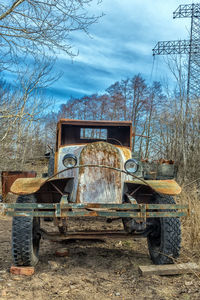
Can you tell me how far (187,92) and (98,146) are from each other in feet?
18.2

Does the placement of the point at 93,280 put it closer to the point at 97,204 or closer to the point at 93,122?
the point at 97,204

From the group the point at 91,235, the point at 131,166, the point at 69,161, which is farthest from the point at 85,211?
the point at 131,166

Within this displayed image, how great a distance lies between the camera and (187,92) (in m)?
8.09

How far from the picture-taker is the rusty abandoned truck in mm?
2814

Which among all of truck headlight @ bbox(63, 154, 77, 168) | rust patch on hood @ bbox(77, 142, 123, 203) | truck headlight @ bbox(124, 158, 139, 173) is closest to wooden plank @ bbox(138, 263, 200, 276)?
rust patch on hood @ bbox(77, 142, 123, 203)

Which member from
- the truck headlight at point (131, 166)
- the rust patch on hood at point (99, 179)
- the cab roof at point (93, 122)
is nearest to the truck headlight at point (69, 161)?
the rust patch on hood at point (99, 179)

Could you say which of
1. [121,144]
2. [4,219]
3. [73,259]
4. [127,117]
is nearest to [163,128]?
[121,144]

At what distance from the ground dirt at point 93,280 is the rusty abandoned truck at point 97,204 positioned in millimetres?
256

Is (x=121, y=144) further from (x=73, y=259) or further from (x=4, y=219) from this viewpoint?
(x=4, y=219)

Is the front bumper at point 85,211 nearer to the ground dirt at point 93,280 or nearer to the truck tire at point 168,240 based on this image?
the truck tire at point 168,240

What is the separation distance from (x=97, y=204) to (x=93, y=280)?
0.82 meters

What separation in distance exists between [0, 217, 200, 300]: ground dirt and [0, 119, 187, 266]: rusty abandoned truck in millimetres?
256

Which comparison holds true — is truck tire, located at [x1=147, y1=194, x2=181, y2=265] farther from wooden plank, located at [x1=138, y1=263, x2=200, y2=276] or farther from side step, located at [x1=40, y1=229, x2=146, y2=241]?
side step, located at [x1=40, y1=229, x2=146, y2=241]

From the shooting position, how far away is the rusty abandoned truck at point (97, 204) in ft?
9.23
